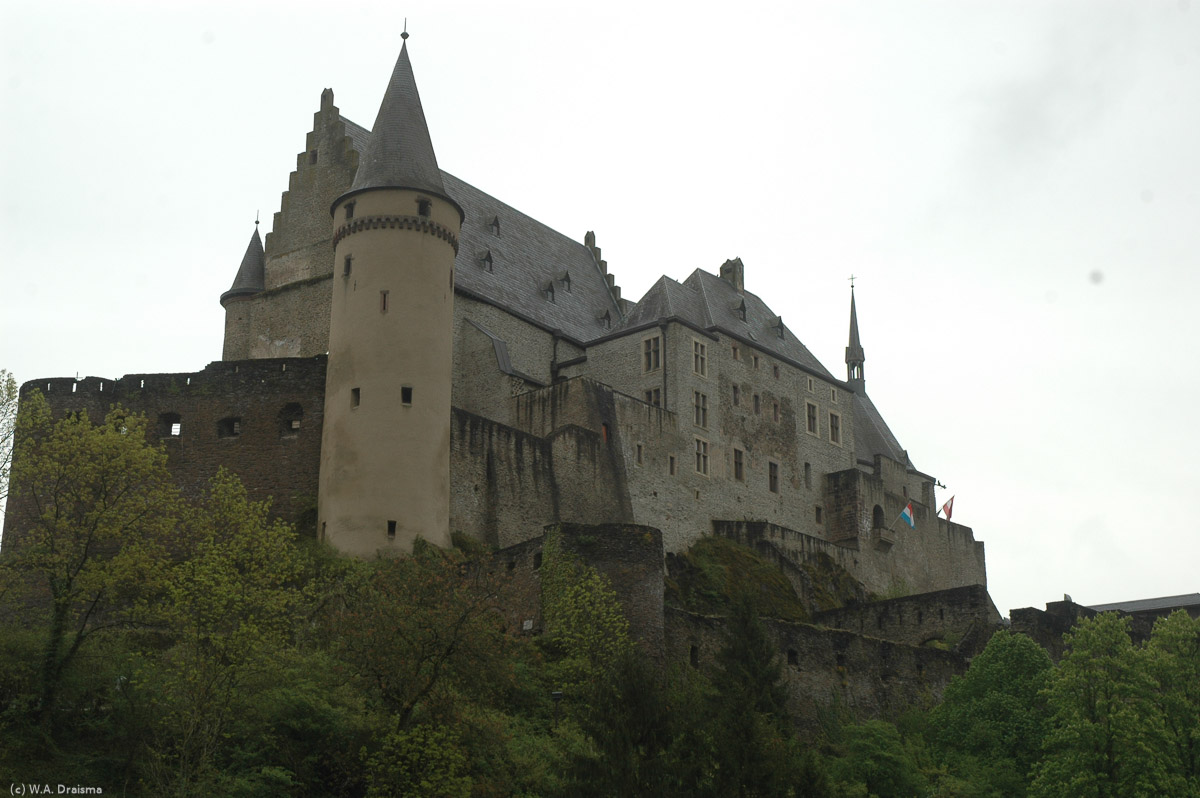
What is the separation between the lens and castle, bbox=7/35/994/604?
51812 mm

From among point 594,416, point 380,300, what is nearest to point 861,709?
point 594,416

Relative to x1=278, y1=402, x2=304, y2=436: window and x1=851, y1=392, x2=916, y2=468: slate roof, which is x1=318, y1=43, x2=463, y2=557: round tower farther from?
x1=851, y1=392, x2=916, y2=468: slate roof

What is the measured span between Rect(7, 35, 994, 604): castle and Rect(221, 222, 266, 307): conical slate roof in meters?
0.10

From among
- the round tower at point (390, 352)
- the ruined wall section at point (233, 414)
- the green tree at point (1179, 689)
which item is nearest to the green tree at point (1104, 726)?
the green tree at point (1179, 689)

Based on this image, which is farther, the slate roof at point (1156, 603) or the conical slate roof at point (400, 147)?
the slate roof at point (1156, 603)

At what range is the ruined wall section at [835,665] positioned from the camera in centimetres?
4609

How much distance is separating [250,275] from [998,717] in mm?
31792

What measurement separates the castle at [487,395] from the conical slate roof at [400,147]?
0.09m

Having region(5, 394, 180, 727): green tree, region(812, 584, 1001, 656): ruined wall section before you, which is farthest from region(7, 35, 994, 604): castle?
region(5, 394, 180, 727): green tree

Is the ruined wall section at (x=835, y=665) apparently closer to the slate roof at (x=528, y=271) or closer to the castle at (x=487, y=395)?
the castle at (x=487, y=395)

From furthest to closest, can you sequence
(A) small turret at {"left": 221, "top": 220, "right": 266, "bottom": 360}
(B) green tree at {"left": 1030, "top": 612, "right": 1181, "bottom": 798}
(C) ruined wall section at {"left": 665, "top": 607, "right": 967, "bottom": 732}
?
1. (A) small turret at {"left": 221, "top": 220, "right": 266, "bottom": 360}
2. (C) ruined wall section at {"left": 665, "top": 607, "right": 967, "bottom": 732}
3. (B) green tree at {"left": 1030, "top": 612, "right": 1181, "bottom": 798}

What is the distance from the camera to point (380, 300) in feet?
172

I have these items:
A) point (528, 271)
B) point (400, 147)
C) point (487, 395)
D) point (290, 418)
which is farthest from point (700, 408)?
point (290, 418)

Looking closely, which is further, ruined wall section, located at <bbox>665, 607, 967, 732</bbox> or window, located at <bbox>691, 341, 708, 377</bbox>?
window, located at <bbox>691, 341, 708, 377</bbox>
